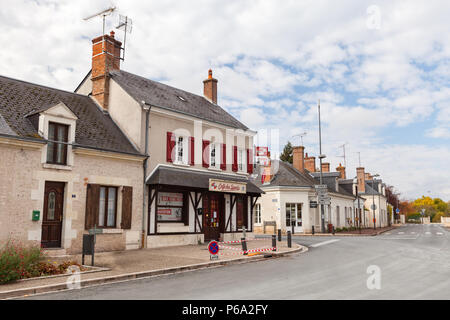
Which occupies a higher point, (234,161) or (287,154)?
(287,154)

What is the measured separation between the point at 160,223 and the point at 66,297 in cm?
867

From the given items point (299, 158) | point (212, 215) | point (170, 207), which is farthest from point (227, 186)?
point (299, 158)

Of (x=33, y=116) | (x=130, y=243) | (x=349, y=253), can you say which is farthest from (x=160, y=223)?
(x=349, y=253)

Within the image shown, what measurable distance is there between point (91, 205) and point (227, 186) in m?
6.61

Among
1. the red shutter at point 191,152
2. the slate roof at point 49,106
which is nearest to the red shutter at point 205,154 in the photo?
the red shutter at point 191,152

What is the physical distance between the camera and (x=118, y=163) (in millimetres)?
14516

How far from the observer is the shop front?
15.5 m

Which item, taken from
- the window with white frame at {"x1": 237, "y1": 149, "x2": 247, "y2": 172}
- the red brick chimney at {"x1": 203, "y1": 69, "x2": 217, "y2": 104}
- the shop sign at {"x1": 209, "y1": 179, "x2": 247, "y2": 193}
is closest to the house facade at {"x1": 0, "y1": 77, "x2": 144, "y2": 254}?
the shop sign at {"x1": 209, "y1": 179, "x2": 247, "y2": 193}

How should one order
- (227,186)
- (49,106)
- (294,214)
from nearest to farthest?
1. (49,106)
2. (227,186)
3. (294,214)

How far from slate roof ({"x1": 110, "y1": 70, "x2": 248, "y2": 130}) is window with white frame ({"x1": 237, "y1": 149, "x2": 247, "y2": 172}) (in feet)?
4.34

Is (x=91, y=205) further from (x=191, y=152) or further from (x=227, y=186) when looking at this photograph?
(x=227, y=186)
